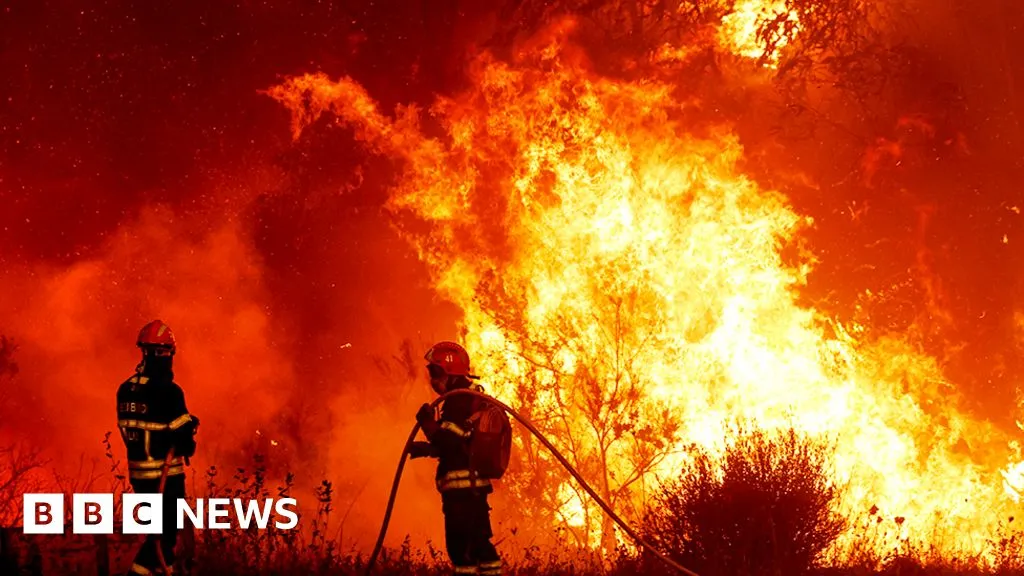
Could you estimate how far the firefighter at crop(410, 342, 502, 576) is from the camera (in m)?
8.64

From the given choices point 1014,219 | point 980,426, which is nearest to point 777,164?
point 1014,219

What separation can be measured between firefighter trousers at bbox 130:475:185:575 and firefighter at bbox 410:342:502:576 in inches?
75.7

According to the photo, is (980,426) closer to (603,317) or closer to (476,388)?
(603,317)

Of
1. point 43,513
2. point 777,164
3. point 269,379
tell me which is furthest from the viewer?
point 269,379

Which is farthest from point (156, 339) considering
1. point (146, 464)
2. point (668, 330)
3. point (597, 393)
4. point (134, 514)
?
point (668, 330)

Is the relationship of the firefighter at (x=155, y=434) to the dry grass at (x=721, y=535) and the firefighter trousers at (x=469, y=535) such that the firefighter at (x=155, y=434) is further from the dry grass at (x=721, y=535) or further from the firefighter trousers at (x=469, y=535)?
the firefighter trousers at (x=469, y=535)

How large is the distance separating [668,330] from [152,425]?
369 inches

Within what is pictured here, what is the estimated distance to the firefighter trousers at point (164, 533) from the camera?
8.41 m

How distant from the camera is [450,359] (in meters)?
9.09

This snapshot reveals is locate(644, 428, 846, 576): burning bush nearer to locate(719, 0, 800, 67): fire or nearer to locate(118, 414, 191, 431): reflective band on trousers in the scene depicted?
locate(118, 414, 191, 431): reflective band on trousers

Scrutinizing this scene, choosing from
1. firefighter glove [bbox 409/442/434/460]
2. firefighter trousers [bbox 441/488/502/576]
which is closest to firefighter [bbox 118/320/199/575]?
firefighter glove [bbox 409/442/434/460]

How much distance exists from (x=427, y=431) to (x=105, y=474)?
1048cm

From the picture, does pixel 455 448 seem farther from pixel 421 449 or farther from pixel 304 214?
pixel 304 214

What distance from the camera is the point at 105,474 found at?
56.6 feet
